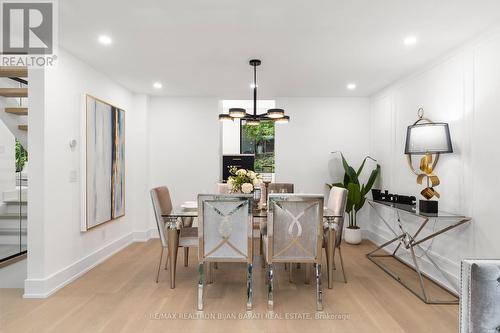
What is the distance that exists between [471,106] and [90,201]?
4.23m

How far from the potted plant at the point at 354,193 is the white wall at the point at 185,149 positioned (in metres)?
2.15

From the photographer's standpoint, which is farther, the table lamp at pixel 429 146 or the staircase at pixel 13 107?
the staircase at pixel 13 107

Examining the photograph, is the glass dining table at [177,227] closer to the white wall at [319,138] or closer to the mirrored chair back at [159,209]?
the mirrored chair back at [159,209]

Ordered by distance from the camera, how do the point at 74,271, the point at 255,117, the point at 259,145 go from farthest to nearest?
the point at 259,145 < the point at 255,117 < the point at 74,271

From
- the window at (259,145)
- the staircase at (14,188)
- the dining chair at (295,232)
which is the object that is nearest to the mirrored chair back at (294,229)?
the dining chair at (295,232)

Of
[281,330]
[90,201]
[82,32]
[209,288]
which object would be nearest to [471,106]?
[281,330]

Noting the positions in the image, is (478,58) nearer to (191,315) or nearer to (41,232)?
(191,315)

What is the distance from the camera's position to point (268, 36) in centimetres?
299

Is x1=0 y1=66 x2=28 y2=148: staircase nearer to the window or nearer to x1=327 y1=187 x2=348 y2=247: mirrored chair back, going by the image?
x1=327 y1=187 x2=348 y2=247: mirrored chair back

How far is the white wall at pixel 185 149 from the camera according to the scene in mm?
5664

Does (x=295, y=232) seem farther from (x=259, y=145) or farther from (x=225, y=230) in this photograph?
(x=259, y=145)

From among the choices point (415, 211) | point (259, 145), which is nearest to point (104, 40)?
point (415, 211)

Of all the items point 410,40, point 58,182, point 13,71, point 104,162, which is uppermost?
point 410,40

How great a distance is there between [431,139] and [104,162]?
153 inches
